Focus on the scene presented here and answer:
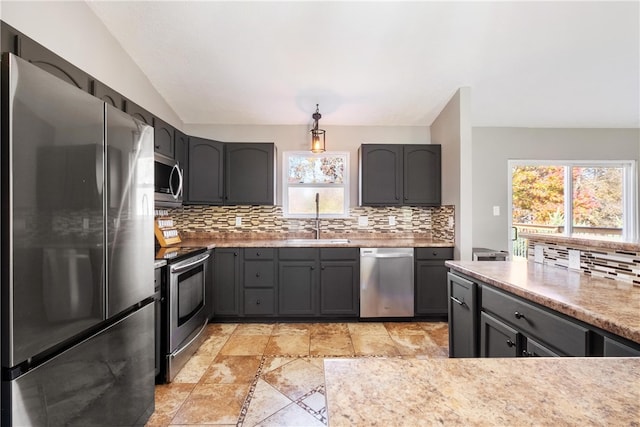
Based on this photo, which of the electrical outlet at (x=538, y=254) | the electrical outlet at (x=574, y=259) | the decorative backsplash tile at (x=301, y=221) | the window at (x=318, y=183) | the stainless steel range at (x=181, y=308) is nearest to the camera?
the electrical outlet at (x=574, y=259)

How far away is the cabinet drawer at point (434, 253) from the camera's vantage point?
3000 millimetres

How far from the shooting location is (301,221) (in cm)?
361

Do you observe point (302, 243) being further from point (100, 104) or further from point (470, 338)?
point (100, 104)

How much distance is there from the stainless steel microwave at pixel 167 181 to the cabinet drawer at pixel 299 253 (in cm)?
118

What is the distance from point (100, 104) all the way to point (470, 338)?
88.6 inches

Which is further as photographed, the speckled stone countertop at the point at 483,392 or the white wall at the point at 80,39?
the white wall at the point at 80,39

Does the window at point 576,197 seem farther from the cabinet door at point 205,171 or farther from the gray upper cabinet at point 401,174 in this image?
the cabinet door at point 205,171

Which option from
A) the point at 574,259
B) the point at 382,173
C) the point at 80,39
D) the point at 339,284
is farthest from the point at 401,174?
the point at 80,39

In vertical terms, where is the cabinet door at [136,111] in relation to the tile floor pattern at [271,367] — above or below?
above

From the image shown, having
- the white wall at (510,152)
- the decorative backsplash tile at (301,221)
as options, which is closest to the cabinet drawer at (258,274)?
the decorative backsplash tile at (301,221)

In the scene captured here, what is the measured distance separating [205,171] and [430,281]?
9.26 ft

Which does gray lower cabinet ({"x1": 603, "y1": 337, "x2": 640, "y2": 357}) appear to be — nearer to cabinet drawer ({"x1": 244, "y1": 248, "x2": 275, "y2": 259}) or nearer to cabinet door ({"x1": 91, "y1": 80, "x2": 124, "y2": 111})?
cabinet drawer ({"x1": 244, "y1": 248, "x2": 275, "y2": 259})

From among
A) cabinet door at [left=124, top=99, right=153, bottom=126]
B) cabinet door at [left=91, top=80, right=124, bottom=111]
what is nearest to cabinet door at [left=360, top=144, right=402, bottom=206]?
cabinet door at [left=124, top=99, right=153, bottom=126]

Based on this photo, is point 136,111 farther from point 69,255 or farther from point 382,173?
point 382,173
